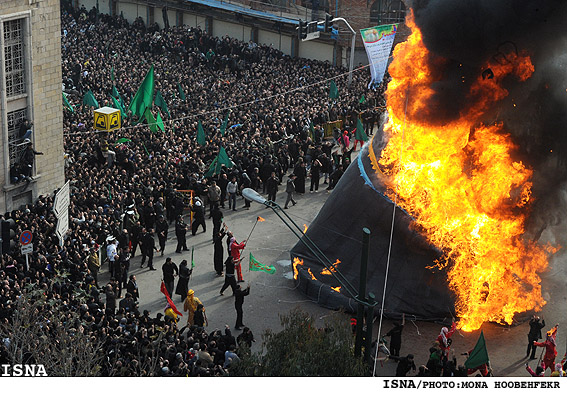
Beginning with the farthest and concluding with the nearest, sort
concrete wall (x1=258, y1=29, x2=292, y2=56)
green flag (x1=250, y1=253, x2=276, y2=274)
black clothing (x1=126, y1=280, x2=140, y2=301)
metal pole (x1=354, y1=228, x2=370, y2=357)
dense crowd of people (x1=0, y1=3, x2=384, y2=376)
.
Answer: concrete wall (x1=258, y1=29, x2=292, y2=56) < green flag (x1=250, y1=253, x2=276, y2=274) < black clothing (x1=126, y1=280, x2=140, y2=301) < dense crowd of people (x1=0, y1=3, x2=384, y2=376) < metal pole (x1=354, y1=228, x2=370, y2=357)

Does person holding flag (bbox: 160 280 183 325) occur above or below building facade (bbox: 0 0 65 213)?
below

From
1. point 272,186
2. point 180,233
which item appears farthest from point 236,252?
point 272,186

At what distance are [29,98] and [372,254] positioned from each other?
1173 centimetres

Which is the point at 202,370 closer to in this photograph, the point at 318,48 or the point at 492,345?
the point at 492,345

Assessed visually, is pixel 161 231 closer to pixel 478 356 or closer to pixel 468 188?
pixel 468 188

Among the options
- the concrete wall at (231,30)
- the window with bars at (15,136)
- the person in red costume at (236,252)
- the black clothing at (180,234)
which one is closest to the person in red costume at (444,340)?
the person in red costume at (236,252)

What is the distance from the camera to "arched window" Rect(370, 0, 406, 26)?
160 ft

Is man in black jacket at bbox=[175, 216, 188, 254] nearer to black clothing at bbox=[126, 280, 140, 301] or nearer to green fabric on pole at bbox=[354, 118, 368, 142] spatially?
black clothing at bbox=[126, 280, 140, 301]

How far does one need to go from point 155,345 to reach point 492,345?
25.4ft

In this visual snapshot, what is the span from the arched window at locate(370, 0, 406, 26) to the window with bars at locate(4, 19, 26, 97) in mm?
23414

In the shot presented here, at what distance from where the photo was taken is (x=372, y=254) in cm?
2412

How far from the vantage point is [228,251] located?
2598 cm

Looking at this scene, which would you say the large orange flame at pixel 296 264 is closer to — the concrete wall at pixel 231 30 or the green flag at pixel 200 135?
the green flag at pixel 200 135

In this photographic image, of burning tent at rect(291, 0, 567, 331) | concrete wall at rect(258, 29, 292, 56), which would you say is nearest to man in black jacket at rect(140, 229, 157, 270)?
burning tent at rect(291, 0, 567, 331)
